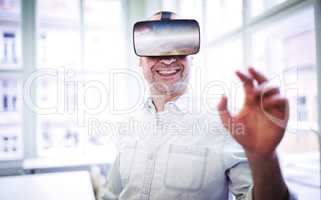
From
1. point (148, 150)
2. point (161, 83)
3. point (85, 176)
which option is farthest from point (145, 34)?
point (85, 176)

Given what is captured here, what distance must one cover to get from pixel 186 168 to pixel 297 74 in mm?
222

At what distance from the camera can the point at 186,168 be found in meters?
0.45

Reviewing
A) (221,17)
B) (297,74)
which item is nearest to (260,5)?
(221,17)

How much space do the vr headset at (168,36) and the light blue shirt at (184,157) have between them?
97 millimetres

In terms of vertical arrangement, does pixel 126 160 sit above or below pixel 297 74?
below

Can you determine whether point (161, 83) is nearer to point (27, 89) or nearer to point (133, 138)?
point (133, 138)

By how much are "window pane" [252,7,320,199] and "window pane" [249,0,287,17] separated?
0.03 meters

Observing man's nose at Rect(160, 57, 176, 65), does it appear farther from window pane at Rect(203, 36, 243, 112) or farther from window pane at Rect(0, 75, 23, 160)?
window pane at Rect(0, 75, 23, 160)

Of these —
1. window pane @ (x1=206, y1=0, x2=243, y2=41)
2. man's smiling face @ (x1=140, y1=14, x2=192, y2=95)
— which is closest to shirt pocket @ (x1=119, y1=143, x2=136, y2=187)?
man's smiling face @ (x1=140, y1=14, x2=192, y2=95)

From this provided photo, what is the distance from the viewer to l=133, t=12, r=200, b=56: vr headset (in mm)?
383

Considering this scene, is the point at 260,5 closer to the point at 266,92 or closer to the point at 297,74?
the point at 297,74

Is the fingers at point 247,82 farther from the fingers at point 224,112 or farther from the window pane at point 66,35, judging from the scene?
the window pane at point 66,35

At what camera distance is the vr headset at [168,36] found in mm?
383

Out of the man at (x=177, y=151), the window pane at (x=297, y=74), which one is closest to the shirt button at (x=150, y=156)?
the man at (x=177, y=151)
